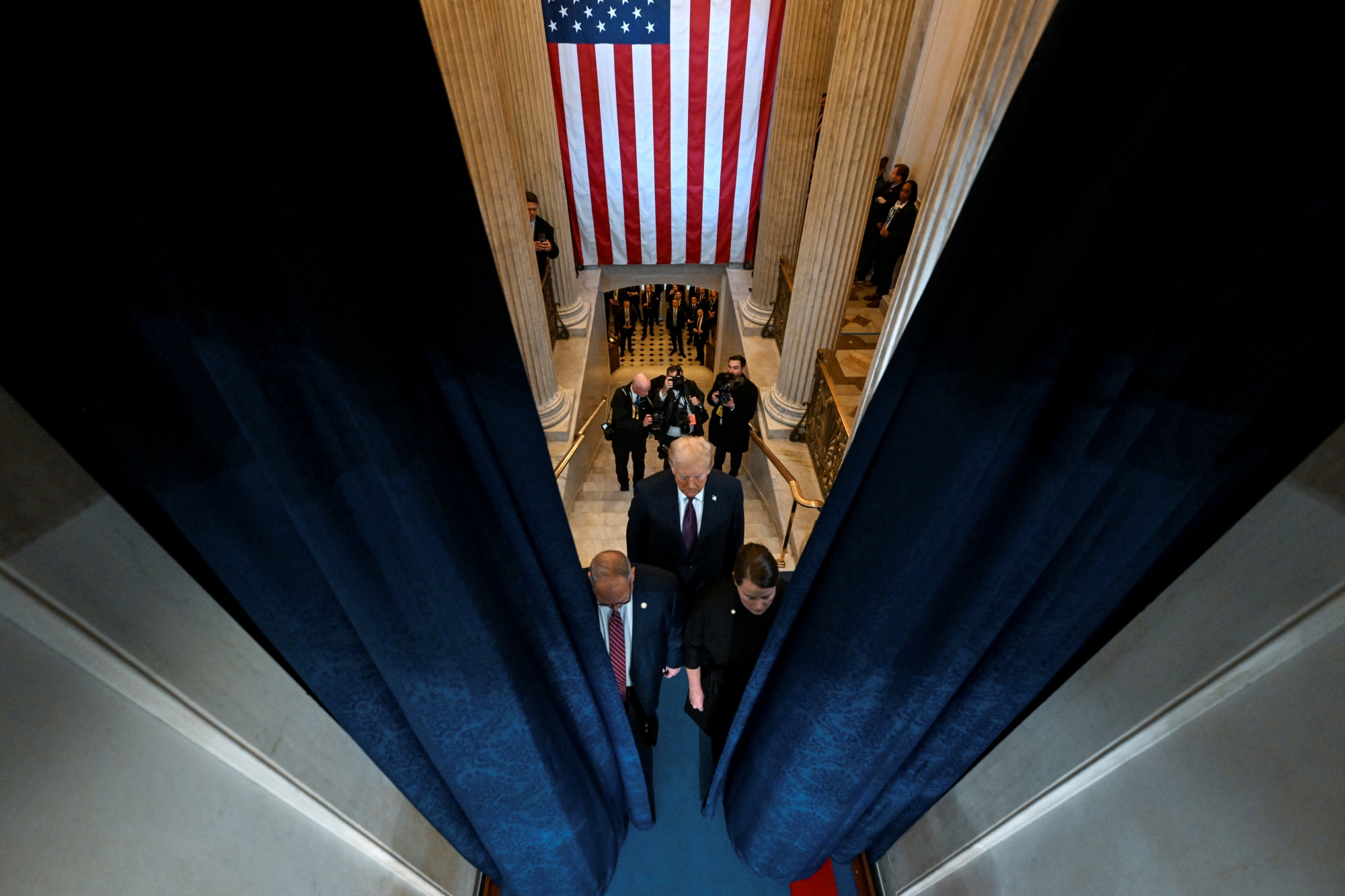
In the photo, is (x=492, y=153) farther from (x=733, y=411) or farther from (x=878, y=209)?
(x=878, y=209)

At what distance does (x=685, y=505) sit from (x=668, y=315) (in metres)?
8.32

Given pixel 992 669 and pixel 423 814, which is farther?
pixel 423 814

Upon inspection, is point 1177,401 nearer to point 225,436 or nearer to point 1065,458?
point 1065,458

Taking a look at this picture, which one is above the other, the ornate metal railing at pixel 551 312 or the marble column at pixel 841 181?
the ornate metal railing at pixel 551 312

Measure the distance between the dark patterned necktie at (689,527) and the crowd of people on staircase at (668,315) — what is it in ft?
23.8

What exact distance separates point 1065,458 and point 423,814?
7.18 feet

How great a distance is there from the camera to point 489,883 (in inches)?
98.0

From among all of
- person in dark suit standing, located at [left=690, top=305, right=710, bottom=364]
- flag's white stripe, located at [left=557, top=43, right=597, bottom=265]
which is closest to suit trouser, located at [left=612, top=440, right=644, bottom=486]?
flag's white stripe, located at [left=557, top=43, right=597, bottom=265]

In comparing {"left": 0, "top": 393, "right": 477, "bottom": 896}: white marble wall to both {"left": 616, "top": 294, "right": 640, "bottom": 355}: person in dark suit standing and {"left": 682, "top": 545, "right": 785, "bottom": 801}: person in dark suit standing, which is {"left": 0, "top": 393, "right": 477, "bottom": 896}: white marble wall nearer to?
{"left": 682, "top": 545, "right": 785, "bottom": 801}: person in dark suit standing

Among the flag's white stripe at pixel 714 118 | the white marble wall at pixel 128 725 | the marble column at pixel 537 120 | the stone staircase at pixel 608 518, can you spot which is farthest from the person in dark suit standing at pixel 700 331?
the white marble wall at pixel 128 725

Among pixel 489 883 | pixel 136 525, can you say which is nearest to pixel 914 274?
pixel 136 525

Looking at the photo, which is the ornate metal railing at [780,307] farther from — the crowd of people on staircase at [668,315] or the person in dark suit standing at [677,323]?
the person in dark suit standing at [677,323]

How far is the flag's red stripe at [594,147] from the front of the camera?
5676 millimetres

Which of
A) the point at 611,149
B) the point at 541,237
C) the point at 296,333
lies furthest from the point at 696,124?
the point at 296,333
